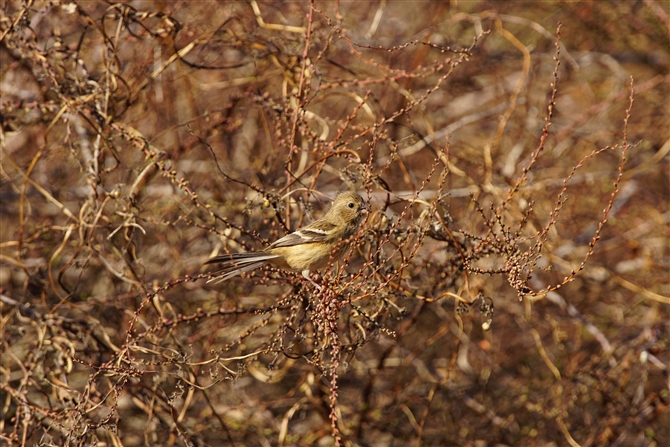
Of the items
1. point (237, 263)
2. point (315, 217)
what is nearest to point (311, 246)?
point (315, 217)

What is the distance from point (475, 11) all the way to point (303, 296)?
16.7ft

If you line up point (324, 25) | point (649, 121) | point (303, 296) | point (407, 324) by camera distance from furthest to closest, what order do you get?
point (649, 121)
point (324, 25)
point (407, 324)
point (303, 296)

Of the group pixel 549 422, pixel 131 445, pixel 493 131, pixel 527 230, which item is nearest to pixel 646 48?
pixel 493 131

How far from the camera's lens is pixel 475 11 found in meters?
7.64

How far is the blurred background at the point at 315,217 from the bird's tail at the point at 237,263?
0.54 feet

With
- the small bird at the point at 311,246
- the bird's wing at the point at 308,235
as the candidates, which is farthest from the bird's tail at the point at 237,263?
the bird's wing at the point at 308,235

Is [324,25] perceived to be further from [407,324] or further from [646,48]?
[646,48]

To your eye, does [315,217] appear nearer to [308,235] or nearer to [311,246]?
[311,246]

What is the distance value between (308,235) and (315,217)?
77 centimetres

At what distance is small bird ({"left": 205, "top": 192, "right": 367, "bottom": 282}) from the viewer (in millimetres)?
3857

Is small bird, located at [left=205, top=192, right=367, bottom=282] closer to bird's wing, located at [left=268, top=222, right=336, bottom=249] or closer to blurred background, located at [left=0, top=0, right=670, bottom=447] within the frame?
bird's wing, located at [left=268, top=222, right=336, bottom=249]

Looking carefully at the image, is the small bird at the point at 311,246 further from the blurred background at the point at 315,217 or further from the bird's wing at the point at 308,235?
the blurred background at the point at 315,217

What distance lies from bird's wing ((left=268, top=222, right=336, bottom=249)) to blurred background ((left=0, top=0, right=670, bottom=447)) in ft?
0.28

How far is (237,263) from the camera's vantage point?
383 cm
